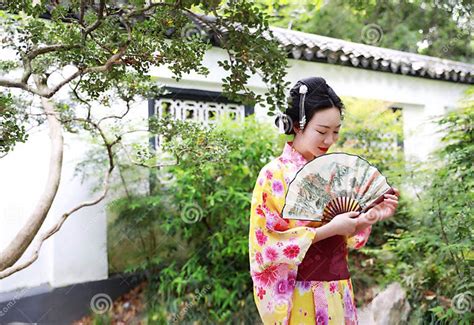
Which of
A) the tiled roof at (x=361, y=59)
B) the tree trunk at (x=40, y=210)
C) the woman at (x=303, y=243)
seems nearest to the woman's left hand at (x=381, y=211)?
the woman at (x=303, y=243)

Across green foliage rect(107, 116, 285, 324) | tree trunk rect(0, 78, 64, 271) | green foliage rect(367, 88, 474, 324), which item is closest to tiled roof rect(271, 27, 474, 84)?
green foliage rect(107, 116, 285, 324)

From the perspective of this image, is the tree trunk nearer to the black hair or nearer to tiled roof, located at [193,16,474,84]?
the black hair

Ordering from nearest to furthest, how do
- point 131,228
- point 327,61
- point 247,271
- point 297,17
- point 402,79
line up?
→ point 247,271 < point 131,228 < point 327,61 < point 402,79 < point 297,17

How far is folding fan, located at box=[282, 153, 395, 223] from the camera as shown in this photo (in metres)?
2.17

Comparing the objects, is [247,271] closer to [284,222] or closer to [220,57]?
[220,57]

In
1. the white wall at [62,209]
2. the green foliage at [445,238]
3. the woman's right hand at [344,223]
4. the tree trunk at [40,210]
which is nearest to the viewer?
the woman's right hand at [344,223]

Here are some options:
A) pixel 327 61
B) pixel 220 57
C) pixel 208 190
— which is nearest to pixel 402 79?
pixel 327 61

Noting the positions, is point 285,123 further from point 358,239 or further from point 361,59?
point 361,59

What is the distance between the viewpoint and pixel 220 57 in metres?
5.97

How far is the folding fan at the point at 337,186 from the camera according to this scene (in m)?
2.17

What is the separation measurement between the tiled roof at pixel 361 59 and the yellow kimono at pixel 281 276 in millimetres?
4118

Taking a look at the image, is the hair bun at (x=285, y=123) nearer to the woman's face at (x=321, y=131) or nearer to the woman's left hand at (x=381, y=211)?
Answer: the woman's face at (x=321, y=131)

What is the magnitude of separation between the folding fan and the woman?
0.23ft

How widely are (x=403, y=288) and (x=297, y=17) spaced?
29.9ft
